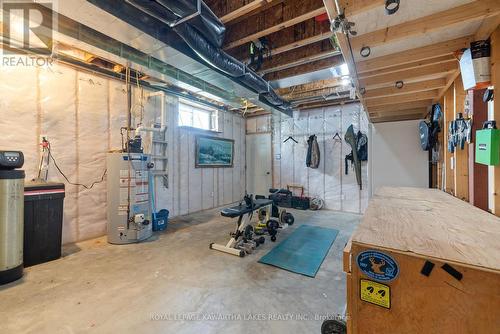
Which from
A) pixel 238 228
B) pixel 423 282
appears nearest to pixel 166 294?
pixel 238 228

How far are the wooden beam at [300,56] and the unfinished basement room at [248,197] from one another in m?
0.02

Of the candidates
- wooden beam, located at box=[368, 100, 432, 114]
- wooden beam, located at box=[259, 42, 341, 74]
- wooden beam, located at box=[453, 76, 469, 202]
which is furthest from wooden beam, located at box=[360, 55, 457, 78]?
wooden beam, located at box=[368, 100, 432, 114]

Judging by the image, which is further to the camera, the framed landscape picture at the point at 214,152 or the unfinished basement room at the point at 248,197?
the framed landscape picture at the point at 214,152

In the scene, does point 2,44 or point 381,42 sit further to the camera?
point 2,44

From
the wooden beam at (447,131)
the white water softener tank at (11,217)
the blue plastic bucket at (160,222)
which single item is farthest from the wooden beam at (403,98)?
the white water softener tank at (11,217)

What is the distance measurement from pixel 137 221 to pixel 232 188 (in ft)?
12.2

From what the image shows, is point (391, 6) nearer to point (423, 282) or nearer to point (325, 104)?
point (423, 282)

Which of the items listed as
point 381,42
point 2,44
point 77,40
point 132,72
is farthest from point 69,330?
point 132,72

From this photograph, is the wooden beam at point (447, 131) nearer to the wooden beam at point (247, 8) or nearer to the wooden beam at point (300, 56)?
the wooden beam at point (300, 56)

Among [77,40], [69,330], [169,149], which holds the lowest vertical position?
[69,330]

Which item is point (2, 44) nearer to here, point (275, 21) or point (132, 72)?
point (132, 72)

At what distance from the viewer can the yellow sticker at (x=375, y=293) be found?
28.7 inches

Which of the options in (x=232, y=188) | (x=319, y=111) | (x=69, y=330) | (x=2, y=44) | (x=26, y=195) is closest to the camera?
(x=69, y=330)

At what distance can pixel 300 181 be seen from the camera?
636cm
